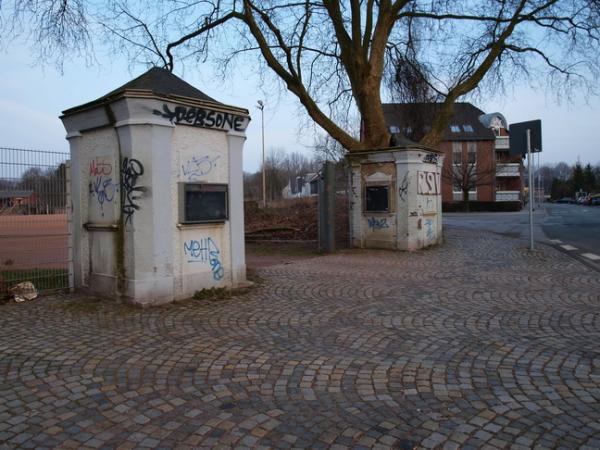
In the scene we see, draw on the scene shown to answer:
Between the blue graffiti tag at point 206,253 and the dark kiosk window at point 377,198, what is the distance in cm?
690

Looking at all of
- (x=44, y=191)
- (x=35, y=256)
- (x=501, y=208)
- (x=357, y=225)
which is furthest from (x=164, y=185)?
(x=501, y=208)

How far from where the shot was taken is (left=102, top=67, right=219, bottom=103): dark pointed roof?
23.0 feet

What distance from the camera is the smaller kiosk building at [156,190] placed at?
684 centimetres

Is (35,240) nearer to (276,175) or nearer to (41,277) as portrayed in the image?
(41,277)

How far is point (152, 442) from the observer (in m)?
3.08

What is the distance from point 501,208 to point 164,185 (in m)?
52.1

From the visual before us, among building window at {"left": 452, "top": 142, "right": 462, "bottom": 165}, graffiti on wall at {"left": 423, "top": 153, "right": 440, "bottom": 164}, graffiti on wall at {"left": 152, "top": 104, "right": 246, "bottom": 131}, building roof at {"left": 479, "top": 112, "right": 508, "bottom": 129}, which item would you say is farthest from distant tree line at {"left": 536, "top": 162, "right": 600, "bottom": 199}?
graffiti on wall at {"left": 152, "top": 104, "right": 246, "bottom": 131}

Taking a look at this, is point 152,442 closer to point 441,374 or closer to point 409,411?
point 409,411

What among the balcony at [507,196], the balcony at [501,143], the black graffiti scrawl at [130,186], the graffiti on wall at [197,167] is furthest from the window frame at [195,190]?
the balcony at [501,143]

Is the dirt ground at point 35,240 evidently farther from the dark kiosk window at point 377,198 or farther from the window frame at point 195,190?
the dark kiosk window at point 377,198

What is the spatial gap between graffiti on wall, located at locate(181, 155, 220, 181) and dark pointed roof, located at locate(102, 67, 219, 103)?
0.89m

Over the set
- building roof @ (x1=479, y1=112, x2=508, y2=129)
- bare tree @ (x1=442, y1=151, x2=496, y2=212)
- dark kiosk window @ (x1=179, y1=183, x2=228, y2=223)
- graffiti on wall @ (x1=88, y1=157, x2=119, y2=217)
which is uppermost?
building roof @ (x1=479, y1=112, x2=508, y2=129)

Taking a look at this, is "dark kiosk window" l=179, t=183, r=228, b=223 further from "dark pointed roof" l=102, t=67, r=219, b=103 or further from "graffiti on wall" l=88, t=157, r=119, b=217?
"dark pointed roof" l=102, t=67, r=219, b=103

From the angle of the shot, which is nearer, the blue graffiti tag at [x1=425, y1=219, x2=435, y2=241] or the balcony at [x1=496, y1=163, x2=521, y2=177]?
the blue graffiti tag at [x1=425, y1=219, x2=435, y2=241]
